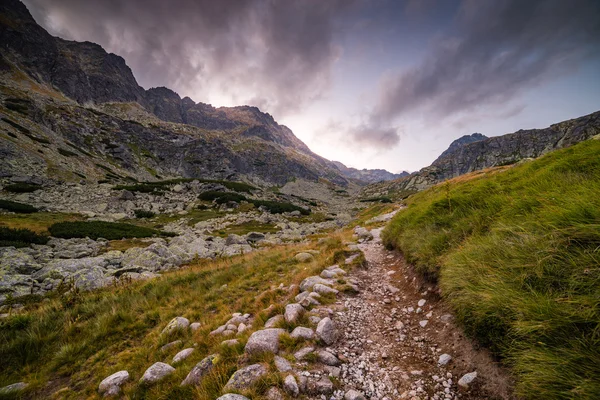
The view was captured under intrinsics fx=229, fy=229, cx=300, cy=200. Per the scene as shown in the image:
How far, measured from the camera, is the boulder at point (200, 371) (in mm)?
4102

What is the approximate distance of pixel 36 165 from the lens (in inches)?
2237

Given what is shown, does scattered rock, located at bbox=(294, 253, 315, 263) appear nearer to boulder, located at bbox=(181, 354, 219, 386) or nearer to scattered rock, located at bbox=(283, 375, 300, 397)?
boulder, located at bbox=(181, 354, 219, 386)

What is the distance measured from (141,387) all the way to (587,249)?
768 centimetres

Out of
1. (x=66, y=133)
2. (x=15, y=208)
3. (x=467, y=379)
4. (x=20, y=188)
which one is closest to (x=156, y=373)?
(x=467, y=379)

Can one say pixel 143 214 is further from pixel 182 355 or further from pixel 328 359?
pixel 328 359

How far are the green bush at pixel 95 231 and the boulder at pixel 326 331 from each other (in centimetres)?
3210

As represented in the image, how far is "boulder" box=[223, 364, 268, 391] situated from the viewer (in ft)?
11.2

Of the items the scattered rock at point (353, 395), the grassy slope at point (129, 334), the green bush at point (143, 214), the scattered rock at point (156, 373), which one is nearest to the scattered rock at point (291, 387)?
the grassy slope at point (129, 334)

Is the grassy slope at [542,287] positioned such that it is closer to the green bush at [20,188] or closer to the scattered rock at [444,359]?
the scattered rock at [444,359]

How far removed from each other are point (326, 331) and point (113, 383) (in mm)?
4794

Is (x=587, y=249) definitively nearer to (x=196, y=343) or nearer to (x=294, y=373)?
(x=294, y=373)

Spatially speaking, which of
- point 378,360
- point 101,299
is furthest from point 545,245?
point 101,299

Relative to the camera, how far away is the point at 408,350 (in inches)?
168

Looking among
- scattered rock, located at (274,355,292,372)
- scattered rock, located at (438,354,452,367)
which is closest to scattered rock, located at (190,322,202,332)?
scattered rock, located at (274,355,292,372)
